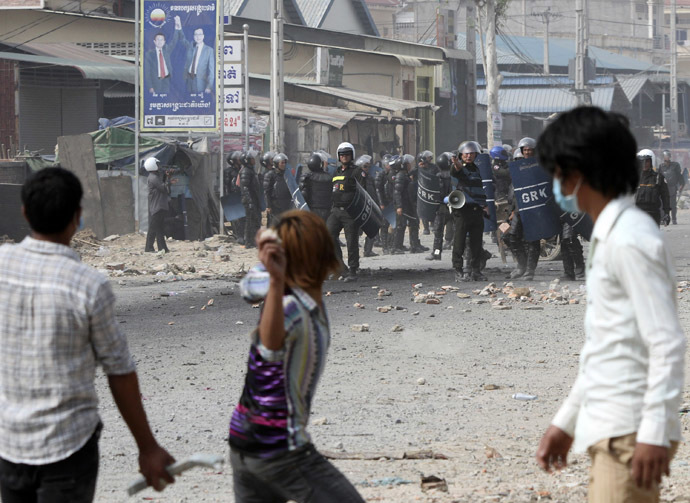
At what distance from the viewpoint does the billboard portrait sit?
73.7 ft

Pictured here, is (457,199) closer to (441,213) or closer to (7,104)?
(441,213)

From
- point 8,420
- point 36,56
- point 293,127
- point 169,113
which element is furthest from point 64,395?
point 293,127

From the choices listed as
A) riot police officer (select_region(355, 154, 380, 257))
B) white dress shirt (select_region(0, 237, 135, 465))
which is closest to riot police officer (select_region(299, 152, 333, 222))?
riot police officer (select_region(355, 154, 380, 257))

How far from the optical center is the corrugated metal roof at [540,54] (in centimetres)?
6462

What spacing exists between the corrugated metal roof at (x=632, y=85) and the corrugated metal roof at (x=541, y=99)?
4.92 feet

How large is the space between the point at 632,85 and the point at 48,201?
56537 millimetres

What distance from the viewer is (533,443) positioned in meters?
6.45

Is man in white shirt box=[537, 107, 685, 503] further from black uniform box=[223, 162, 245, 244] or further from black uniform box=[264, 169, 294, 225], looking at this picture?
black uniform box=[223, 162, 245, 244]

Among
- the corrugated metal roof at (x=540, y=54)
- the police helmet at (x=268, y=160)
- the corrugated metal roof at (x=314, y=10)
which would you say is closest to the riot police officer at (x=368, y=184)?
the police helmet at (x=268, y=160)

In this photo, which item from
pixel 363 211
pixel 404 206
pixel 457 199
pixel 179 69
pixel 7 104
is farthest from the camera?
pixel 7 104

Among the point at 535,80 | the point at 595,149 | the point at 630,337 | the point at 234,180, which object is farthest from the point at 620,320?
the point at 535,80

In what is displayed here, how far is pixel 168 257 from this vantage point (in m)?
19.9

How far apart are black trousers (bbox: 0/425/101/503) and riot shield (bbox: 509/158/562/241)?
476 inches

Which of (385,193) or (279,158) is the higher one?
(279,158)
